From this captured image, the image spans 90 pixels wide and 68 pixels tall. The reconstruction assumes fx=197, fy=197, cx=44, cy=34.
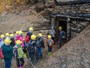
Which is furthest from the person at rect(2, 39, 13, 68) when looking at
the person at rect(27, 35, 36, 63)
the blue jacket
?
the person at rect(27, 35, 36, 63)

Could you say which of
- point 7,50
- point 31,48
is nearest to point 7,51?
point 7,50

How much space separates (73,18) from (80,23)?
0.83 metres

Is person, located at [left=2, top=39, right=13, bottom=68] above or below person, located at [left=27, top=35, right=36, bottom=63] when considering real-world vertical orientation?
above

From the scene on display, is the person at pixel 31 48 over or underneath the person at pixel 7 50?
underneath

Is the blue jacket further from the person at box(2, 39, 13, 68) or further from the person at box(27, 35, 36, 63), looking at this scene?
the person at box(27, 35, 36, 63)

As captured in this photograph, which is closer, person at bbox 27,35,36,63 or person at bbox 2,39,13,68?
person at bbox 2,39,13,68

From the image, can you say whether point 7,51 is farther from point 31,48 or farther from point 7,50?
point 31,48

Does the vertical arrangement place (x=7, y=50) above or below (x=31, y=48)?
above

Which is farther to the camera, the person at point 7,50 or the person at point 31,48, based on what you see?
the person at point 31,48

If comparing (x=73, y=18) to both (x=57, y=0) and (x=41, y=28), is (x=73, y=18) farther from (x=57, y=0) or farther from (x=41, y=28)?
(x=41, y=28)

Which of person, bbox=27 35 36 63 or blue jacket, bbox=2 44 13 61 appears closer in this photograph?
blue jacket, bbox=2 44 13 61

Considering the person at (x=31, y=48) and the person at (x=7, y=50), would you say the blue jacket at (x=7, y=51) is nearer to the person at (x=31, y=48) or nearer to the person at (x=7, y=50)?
the person at (x=7, y=50)

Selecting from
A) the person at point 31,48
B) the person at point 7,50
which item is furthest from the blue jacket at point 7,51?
the person at point 31,48

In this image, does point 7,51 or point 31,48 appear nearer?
point 7,51
